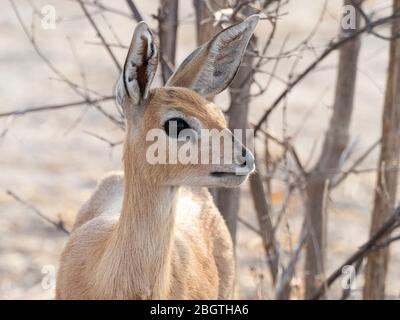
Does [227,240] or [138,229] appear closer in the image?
[138,229]

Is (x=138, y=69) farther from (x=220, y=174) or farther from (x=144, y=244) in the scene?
(x=144, y=244)

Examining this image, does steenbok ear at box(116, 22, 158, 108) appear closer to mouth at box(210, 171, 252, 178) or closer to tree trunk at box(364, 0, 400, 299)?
mouth at box(210, 171, 252, 178)

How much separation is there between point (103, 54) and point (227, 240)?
779cm

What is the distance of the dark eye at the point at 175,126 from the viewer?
464 centimetres

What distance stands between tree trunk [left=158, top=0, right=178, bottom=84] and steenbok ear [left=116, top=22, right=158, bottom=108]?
1.41m

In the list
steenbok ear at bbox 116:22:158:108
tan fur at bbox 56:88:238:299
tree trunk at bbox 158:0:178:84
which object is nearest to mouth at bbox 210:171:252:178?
tan fur at bbox 56:88:238:299

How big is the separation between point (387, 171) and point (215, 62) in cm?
207

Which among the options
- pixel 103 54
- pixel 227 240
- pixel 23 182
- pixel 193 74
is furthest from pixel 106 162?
pixel 193 74

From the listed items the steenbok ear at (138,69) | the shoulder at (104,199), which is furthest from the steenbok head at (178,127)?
the shoulder at (104,199)

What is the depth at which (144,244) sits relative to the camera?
4891 mm

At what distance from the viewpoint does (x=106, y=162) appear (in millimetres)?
11086

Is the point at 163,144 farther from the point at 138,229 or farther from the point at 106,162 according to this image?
the point at 106,162

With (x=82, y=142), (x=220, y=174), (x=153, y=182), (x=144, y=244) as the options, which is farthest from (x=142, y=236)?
(x=82, y=142)

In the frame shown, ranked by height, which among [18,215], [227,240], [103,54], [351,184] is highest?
[103,54]
